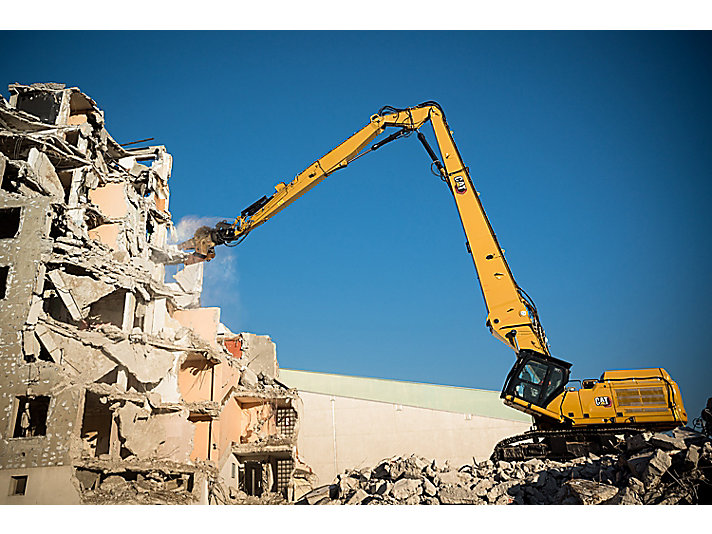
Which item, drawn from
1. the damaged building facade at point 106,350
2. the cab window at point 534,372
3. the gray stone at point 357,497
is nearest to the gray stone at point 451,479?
the gray stone at point 357,497

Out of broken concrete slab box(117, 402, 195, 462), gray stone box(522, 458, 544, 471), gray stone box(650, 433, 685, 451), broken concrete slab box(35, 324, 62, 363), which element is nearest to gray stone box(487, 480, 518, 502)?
gray stone box(522, 458, 544, 471)

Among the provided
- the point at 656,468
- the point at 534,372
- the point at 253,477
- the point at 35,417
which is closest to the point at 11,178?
the point at 35,417

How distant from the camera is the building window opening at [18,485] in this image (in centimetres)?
1060

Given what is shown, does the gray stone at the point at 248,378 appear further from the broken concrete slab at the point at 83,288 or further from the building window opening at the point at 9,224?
the building window opening at the point at 9,224

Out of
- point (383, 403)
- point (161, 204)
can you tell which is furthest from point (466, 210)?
point (161, 204)

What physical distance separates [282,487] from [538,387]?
13.5 metres

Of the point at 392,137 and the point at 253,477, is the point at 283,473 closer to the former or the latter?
the point at 253,477

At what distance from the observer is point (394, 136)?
15.8 meters

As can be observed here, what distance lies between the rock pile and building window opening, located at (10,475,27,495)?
529 cm

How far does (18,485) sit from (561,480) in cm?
996

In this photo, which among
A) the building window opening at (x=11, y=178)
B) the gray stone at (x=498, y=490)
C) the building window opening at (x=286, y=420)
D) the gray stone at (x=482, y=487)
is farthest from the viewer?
the building window opening at (x=286, y=420)

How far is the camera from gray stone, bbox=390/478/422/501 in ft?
31.1

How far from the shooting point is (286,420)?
2394cm

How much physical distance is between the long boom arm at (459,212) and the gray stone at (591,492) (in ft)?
13.7
